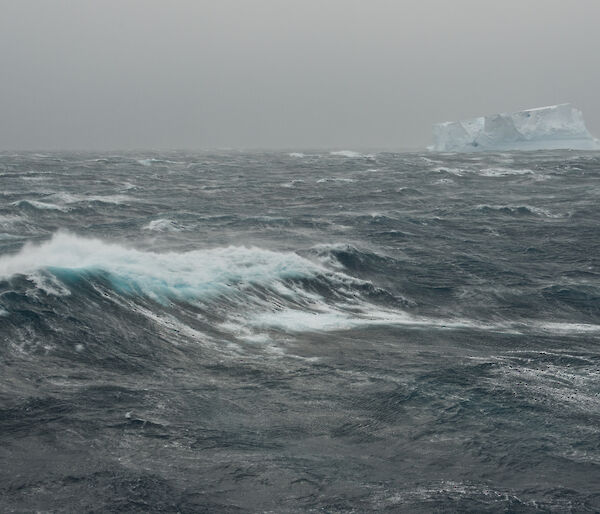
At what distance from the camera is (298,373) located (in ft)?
47.9

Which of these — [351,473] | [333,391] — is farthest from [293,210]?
[351,473]

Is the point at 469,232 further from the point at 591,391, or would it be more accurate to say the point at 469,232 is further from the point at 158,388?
the point at 158,388

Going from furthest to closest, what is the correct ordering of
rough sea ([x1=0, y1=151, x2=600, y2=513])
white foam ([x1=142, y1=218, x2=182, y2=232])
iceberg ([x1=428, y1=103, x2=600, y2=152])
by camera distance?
iceberg ([x1=428, y1=103, x2=600, y2=152]) < white foam ([x1=142, y1=218, x2=182, y2=232]) < rough sea ([x1=0, y1=151, x2=600, y2=513])

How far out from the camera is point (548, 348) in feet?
57.2

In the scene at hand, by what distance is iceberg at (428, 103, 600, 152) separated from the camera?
410 feet

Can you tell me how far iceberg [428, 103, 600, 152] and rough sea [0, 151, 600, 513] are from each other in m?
97.3

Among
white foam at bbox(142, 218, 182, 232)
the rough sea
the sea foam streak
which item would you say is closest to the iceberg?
the rough sea

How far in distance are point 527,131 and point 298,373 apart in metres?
124

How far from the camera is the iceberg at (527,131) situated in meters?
125

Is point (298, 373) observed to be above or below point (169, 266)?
below

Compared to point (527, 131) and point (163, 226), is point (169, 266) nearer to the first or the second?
point (163, 226)

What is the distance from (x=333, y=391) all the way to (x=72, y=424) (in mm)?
5492

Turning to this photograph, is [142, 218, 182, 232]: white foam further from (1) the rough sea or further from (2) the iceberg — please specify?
(2) the iceberg

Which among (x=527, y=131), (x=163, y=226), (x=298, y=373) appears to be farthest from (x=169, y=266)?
(x=527, y=131)
